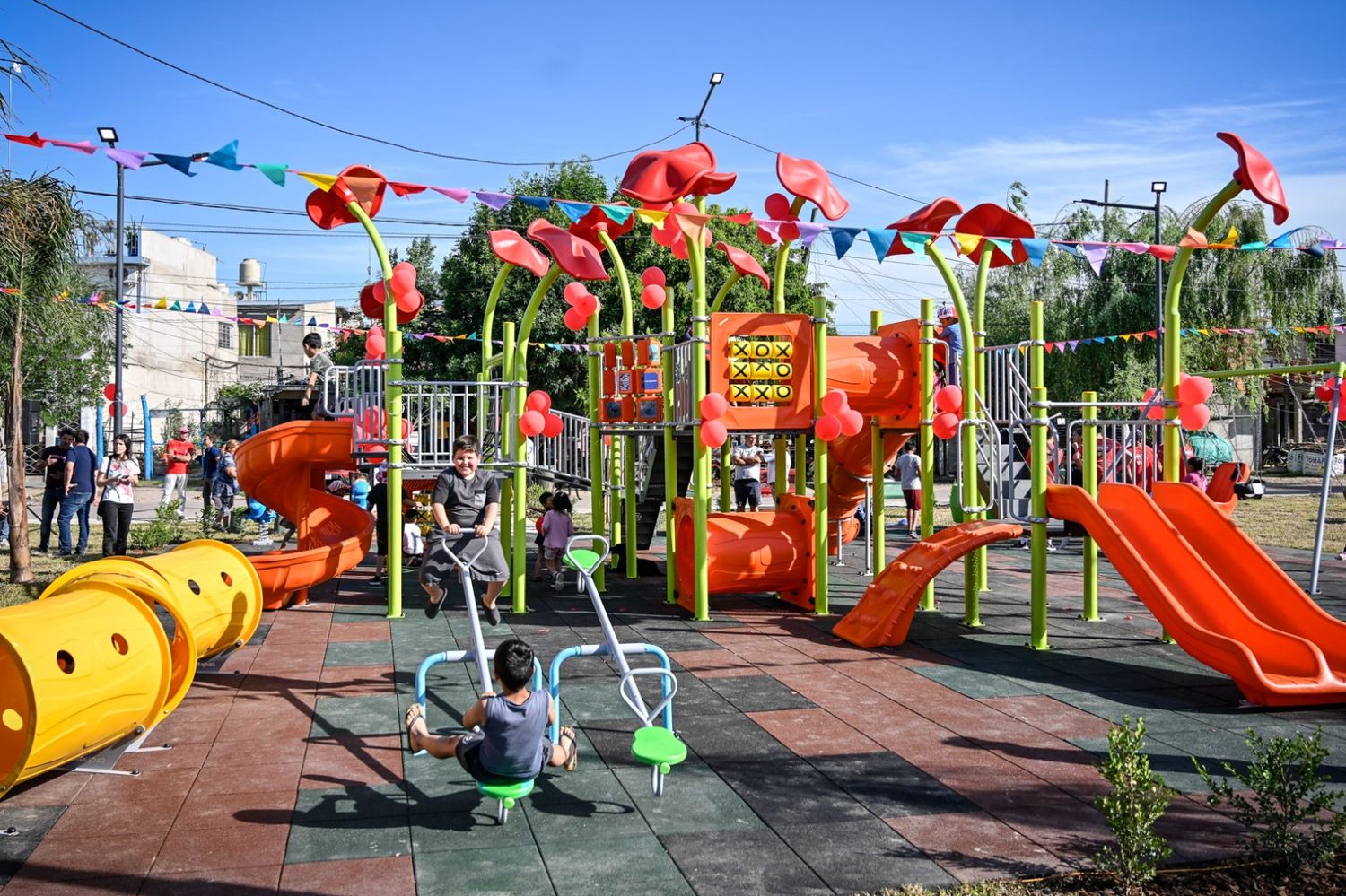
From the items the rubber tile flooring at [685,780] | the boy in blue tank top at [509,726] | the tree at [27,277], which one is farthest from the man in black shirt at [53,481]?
the boy in blue tank top at [509,726]

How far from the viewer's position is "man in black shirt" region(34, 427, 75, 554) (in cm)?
1634

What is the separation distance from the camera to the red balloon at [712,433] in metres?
11.1

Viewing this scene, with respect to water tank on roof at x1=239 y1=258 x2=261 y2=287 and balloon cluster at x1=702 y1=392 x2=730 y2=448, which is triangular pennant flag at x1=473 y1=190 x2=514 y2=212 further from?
water tank on roof at x1=239 y1=258 x2=261 y2=287

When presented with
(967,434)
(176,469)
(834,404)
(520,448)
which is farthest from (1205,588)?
(176,469)

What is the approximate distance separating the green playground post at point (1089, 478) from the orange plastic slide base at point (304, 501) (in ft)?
25.6

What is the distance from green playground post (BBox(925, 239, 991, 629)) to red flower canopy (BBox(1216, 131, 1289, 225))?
236 centimetres

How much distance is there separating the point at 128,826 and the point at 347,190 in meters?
6.58

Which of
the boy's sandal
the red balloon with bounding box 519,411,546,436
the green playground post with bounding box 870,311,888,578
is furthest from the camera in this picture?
the green playground post with bounding box 870,311,888,578

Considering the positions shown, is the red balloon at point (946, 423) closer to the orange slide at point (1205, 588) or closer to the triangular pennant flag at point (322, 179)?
the orange slide at point (1205, 588)

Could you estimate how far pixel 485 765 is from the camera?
16.9ft

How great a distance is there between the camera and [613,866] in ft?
15.9

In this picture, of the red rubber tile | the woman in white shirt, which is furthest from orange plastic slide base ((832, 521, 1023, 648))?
the woman in white shirt

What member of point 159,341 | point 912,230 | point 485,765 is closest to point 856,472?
point 912,230

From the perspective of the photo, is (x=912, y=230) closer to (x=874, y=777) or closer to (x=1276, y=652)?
(x=1276, y=652)
